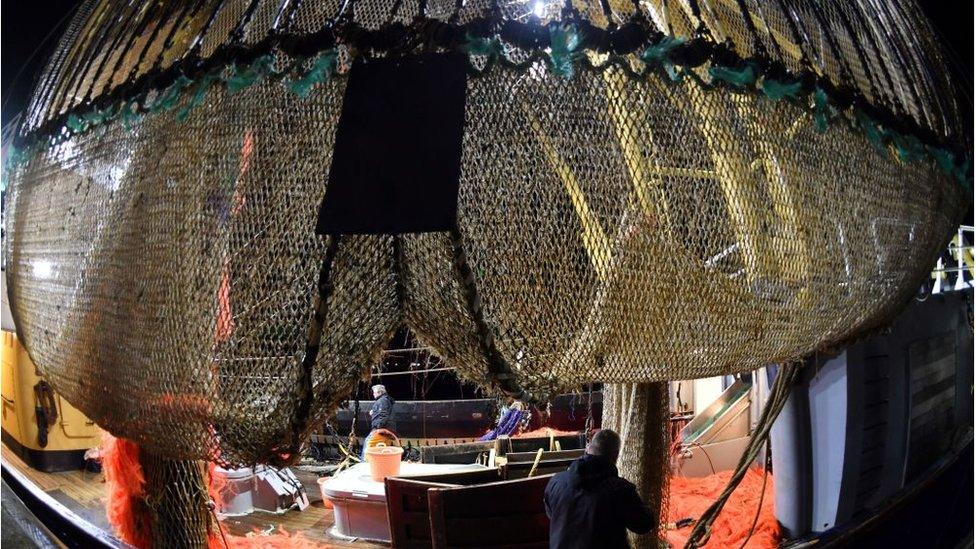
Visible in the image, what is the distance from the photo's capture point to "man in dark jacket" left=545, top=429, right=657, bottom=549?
68.9 inches

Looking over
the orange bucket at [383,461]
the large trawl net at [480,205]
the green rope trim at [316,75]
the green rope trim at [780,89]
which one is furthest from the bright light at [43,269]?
the orange bucket at [383,461]

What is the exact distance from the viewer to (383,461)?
342 cm

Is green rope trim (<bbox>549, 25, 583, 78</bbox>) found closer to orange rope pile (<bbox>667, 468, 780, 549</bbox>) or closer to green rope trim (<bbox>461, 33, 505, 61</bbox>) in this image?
green rope trim (<bbox>461, 33, 505, 61</bbox>)

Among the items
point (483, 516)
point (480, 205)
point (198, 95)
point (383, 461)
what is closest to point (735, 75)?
point (480, 205)

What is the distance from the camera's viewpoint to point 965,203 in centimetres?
104

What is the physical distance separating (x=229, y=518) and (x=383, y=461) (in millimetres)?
1139

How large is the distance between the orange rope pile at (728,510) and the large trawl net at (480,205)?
109 inches

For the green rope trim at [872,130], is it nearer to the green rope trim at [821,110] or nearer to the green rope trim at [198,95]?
the green rope trim at [821,110]

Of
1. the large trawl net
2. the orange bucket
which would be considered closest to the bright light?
the large trawl net

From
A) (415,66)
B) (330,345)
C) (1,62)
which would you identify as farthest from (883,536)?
(1,62)

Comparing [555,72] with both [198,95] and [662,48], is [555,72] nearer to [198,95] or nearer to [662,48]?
[662,48]

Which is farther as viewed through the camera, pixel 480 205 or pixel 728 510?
pixel 728 510

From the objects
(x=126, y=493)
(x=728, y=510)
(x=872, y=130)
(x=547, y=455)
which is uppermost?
(x=872, y=130)

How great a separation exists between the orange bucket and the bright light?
2690 millimetres
